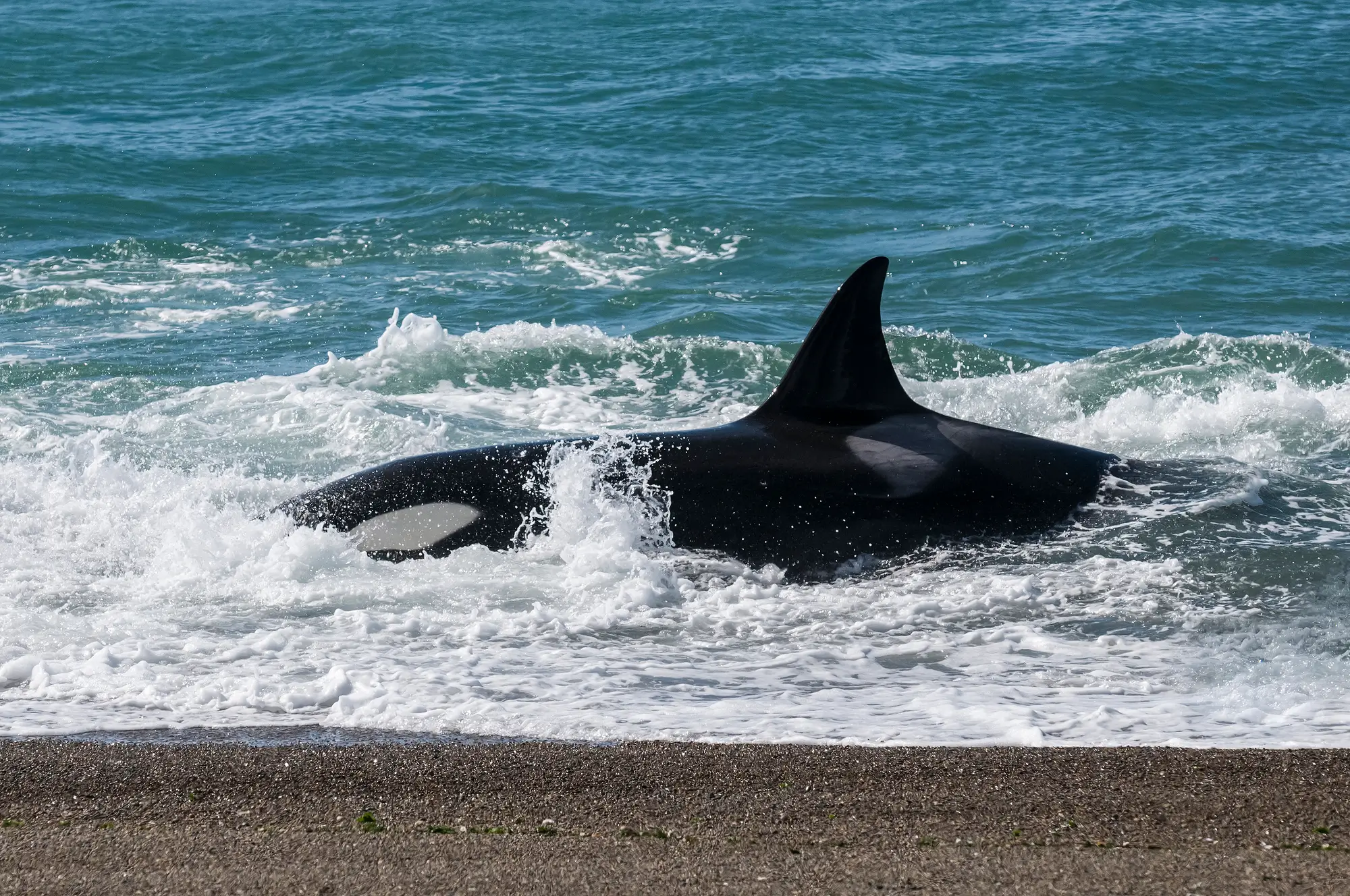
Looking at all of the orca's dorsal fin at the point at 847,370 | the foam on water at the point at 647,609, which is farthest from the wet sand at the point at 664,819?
the orca's dorsal fin at the point at 847,370

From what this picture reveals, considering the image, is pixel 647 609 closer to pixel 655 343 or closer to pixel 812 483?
pixel 812 483

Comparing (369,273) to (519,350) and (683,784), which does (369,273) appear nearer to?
(519,350)

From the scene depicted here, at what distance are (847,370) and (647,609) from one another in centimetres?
217

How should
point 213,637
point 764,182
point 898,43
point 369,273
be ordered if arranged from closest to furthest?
point 213,637
point 369,273
point 764,182
point 898,43

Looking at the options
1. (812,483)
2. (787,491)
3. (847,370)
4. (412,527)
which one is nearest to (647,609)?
(787,491)

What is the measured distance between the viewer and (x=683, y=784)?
5.91 metres

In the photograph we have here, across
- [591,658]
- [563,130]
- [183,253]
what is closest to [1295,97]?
[563,130]

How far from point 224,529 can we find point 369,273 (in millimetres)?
12397

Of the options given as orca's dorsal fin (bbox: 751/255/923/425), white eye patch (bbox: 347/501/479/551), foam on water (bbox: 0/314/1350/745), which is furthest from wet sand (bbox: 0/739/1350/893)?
orca's dorsal fin (bbox: 751/255/923/425)

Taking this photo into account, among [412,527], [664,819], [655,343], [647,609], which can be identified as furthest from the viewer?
[655,343]

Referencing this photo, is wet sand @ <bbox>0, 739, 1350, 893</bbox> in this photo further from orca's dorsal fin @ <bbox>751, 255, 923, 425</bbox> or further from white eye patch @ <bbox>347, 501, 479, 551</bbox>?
orca's dorsal fin @ <bbox>751, 255, 923, 425</bbox>

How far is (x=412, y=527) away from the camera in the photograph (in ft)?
31.7

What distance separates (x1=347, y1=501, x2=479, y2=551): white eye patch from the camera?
9609mm

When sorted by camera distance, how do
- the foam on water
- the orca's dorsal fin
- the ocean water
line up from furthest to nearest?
1. the orca's dorsal fin
2. the ocean water
3. the foam on water
